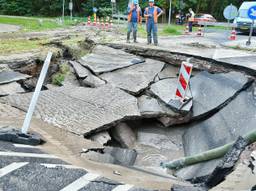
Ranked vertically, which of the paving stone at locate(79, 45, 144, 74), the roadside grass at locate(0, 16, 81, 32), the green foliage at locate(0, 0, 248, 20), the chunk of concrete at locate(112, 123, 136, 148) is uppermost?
the green foliage at locate(0, 0, 248, 20)

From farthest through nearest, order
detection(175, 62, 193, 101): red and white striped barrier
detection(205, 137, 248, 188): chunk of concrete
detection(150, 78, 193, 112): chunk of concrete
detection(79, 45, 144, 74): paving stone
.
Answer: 1. detection(79, 45, 144, 74): paving stone
2. detection(150, 78, 193, 112): chunk of concrete
3. detection(175, 62, 193, 101): red and white striped barrier
4. detection(205, 137, 248, 188): chunk of concrete

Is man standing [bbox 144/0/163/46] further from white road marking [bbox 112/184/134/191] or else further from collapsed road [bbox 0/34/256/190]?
white road marking [bbox 112/184/134/191]

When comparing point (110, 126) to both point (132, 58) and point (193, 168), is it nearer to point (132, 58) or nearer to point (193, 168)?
point (193, 168)

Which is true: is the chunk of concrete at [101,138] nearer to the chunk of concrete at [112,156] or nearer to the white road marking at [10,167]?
the chunk of concrete at [112,156]

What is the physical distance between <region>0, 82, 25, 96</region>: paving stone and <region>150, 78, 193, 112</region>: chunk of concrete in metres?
3.03

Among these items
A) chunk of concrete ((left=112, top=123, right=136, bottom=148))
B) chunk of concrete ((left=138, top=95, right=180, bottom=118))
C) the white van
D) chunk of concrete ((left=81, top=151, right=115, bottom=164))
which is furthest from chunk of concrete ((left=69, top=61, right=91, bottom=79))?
the white van

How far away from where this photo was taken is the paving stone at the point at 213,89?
7496mm

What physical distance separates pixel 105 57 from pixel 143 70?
4.92ft

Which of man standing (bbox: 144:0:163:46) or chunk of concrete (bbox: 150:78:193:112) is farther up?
man standing (bbox: 144:0:163:46)

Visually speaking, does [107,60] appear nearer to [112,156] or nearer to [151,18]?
[151,18]

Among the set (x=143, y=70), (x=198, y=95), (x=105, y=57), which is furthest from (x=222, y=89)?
(x=105, y=57)

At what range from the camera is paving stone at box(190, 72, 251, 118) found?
24.6ft

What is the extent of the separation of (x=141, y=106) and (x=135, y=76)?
4.56 feet

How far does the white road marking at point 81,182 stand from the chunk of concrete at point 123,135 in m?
3.11
